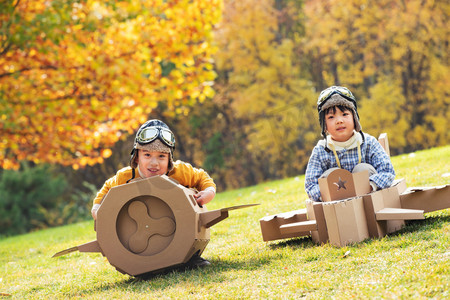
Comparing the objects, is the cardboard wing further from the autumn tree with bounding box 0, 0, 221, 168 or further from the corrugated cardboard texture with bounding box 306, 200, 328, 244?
the autumn tree with bounding box 0, 0, 221, 168

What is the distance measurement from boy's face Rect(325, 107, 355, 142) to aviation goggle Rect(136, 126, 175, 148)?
4.14ft

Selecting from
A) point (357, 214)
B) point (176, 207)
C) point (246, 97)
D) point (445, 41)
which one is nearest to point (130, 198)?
point (176, 207)

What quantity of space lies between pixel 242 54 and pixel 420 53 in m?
6.47

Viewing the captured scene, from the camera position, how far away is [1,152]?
36.6 ft

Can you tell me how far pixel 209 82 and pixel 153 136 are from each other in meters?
7.38

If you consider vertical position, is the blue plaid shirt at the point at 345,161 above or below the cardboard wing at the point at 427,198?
above

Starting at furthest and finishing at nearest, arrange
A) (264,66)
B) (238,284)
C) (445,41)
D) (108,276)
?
(264,66), (445,41), (108,276), (238,284)

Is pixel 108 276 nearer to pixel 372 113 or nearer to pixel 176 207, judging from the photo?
pixel 176 207

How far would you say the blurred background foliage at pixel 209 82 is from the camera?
10.1 metres

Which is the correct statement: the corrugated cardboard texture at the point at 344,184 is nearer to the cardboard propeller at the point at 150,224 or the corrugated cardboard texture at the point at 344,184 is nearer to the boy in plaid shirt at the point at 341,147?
the boy in plaid shirt at the point at 341,147

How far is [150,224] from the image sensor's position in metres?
3.80

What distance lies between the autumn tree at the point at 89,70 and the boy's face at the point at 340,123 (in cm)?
593

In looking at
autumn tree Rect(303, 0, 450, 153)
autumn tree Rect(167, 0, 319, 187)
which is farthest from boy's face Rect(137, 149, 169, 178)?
autumn tree Rect(303, 0, 450, 153)

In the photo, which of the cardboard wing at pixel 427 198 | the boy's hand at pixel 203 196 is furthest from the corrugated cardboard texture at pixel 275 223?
the cardboard wing at pixel 427 198
